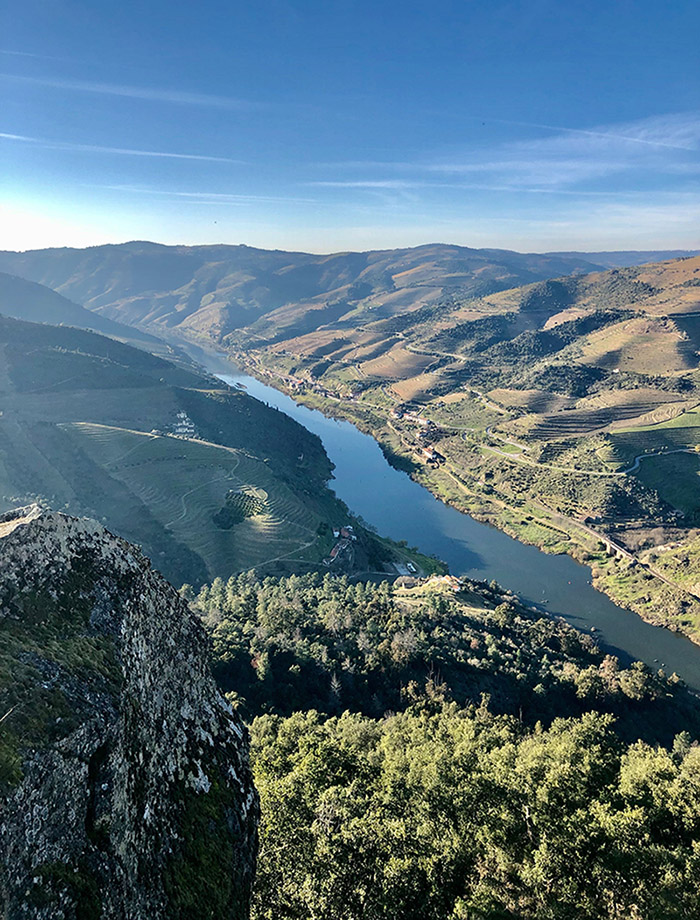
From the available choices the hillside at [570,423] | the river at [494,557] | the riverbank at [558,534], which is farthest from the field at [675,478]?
the river at [494,557]

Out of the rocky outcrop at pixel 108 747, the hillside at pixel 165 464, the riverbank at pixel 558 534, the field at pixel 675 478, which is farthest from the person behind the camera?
the field at pixel 675 478

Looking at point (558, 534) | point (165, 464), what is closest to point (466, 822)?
point (558, 534)

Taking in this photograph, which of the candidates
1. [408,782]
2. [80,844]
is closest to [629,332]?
[408,782]

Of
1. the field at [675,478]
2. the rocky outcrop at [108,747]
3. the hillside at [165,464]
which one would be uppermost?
the rocky outcrop at [108,747]

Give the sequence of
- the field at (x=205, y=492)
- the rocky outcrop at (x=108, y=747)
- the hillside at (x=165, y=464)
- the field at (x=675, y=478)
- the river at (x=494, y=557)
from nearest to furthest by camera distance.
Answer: the rocky outcrop at (x=108, y=747)
the river at (x=494, y=557)
the field at (x=205, y=492)
the hillside at (x=165, y=464)
the field at (x=675, y=478)

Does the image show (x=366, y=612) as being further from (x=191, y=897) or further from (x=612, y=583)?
(x=612, y=583)

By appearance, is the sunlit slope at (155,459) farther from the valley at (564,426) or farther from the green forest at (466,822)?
the green forest at (466,822)

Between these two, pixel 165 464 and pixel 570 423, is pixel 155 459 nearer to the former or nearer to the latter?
pixel 165 464
